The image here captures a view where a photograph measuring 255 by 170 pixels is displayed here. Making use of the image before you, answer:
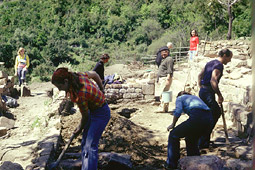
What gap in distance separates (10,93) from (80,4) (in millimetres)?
44368

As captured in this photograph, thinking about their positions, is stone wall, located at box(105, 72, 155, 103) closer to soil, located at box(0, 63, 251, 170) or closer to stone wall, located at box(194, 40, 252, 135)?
soil, located at box(0, 63, 251, 170)

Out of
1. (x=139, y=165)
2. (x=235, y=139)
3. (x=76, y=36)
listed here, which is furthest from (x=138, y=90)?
(x=76, y=36)

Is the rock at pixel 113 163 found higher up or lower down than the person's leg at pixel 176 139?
lower down

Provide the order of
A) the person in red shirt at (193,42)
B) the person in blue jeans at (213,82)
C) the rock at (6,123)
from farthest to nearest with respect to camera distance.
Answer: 1. the person in red shirt at (193,42)
2. the rock at (6,123)
3. the person in blue jeans at (213,82)

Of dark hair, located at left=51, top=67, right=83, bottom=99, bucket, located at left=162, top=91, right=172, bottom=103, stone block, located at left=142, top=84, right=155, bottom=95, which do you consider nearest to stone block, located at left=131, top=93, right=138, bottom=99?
stone block, located at left=142, top=84, right=155, bottom=95

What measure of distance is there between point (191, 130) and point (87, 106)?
1445mm

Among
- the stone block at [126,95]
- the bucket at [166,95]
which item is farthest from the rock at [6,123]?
the bucket at [166,95]

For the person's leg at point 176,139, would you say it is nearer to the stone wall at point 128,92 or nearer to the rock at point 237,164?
the rock at point 237,164

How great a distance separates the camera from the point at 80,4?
5056 centimetres

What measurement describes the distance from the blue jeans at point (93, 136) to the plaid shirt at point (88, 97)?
8 cm

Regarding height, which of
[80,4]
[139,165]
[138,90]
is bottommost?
[139,165]

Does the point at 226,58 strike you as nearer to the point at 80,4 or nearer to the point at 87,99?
the point at 87,99

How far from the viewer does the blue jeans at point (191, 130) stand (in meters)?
3.47

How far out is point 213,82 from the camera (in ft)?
13.7
